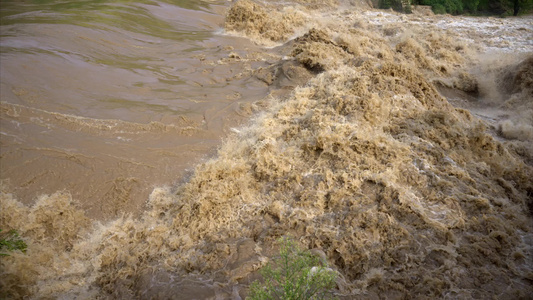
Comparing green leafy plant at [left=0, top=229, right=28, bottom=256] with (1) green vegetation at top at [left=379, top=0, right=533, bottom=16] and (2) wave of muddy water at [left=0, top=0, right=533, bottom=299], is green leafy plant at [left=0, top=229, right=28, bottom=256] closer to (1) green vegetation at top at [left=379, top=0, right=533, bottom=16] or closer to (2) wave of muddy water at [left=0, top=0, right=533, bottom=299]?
(2) wave of muddy water at [left=0, top=0, right=533, bottom=299]

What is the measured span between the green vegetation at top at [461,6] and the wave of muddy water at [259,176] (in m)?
11.2

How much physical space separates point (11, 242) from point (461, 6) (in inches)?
830

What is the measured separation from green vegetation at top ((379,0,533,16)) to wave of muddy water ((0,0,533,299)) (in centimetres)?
1116

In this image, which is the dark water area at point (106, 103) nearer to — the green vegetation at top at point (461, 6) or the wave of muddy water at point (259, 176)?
the wave of muddy water at point (259, 176)

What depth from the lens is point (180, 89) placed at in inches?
281

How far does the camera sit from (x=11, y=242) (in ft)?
11.7

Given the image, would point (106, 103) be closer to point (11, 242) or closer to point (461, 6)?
point (11, 242)

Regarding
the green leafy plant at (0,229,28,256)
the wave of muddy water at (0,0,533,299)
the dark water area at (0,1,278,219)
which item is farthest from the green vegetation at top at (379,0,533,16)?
the green leafy plant at (0,229,28,256)

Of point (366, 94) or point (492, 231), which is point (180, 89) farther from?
point (492, 231)

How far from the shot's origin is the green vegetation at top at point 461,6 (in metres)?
17.4

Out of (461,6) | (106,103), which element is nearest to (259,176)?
(106,103)

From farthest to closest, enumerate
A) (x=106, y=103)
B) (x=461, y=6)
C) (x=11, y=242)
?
1. (x=461, y=6)
2. (x=106, y=103)
3. (x=11, y=242)

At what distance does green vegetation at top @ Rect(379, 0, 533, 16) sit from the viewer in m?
17.4

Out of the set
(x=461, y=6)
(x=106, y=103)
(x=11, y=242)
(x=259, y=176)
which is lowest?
(x=11, y=242)
